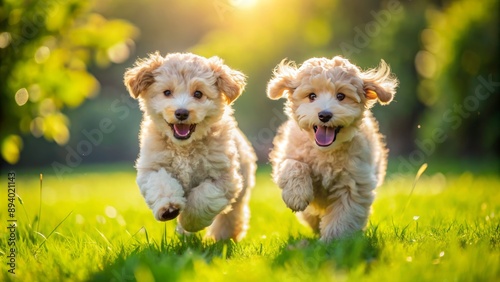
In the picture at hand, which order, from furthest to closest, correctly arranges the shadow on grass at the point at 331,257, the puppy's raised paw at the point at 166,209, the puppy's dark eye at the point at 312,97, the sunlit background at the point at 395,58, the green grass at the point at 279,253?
the sunlit background at the point at 395,58, the puppy's dark eye at the point at 312,97, the puppy's raised paw at the point at 166,209, the shadow on grass at the point at 331,257, the green grass at the point at 279,253

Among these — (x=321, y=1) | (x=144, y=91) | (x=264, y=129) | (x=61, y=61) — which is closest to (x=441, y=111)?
(x=321, y=1)

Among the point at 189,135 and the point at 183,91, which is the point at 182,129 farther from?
the point at 183,91

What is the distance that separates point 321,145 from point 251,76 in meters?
12.3

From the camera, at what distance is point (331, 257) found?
3326 millimetres

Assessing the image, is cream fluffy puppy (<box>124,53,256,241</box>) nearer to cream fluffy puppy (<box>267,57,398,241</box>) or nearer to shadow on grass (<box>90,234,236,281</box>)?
shadow on grass (<box>90,234,236,281</box>)

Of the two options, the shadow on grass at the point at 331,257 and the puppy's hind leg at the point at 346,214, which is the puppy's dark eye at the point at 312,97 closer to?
the puppy's hind leg at the point at 346,214

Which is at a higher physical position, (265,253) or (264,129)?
(265,253)

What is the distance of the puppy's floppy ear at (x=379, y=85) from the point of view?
14.6 ft

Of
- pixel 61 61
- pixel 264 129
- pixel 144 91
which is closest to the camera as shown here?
pixel 144 91

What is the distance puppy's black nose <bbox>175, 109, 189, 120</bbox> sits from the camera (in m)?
4.19

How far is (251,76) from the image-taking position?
1642 cm

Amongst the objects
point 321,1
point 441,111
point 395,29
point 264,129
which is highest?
point 321,1

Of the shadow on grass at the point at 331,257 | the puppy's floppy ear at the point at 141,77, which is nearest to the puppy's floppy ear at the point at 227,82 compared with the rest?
the puppy's floppy ear at the point at 141,77

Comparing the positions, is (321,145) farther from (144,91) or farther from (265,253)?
(144,91)
